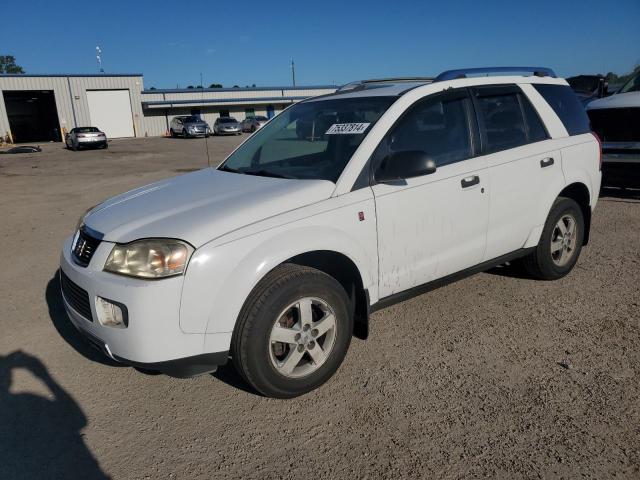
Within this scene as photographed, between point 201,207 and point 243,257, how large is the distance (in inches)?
20.2

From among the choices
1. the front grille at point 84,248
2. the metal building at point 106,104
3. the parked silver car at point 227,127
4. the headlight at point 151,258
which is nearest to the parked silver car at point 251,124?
the parked silver car at point 227,127

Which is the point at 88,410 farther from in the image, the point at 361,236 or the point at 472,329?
the point at 472,329

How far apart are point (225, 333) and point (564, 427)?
1.86m

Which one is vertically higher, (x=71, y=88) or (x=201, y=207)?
(x=71, y=88)

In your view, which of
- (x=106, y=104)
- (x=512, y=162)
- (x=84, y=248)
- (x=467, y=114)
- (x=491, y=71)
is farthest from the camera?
(x=106, y=104)

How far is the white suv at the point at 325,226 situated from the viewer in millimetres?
2594

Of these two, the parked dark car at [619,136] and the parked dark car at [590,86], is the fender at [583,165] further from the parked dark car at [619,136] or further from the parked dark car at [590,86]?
the parked dark car at [590,86]

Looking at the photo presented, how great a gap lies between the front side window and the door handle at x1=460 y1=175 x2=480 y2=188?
0.54 feet

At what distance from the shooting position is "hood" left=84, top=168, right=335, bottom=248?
268 cm

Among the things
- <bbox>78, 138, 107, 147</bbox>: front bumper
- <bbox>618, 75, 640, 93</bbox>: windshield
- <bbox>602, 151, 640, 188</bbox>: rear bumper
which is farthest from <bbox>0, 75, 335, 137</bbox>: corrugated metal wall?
<bbox>602, 151, 640, 188</bbox>: rear bumper

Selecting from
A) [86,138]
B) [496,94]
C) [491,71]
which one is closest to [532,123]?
[496,94]

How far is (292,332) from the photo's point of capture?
287 centimetres

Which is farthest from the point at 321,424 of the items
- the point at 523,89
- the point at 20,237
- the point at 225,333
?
the point at 20,237

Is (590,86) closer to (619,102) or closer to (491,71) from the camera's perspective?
(619,102)
